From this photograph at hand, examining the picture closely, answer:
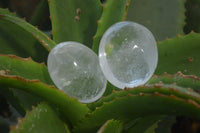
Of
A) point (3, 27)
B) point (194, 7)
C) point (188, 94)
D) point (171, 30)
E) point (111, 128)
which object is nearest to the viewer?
point (188, 94)

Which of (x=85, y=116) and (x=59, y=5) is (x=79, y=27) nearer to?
(x=59, y=5)

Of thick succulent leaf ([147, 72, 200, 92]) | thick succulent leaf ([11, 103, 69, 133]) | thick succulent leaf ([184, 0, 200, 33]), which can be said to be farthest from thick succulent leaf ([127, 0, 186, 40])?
thick succulent leaf ([11, 103, 69, 133])

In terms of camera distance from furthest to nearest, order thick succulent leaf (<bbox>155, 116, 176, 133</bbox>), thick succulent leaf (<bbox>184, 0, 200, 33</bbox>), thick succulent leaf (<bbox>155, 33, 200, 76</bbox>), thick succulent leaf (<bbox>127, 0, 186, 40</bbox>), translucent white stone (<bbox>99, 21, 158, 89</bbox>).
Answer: thick succulent leaf (<bbox>184, 0, 200, 33</bbox>) < thick succulent leaf (<bbox>127, 0, 186, 40</bbox>) < thick succulent leaf (<bbox>155, 116, 176, 133</bbox>) < thick succulent leaf (<bbox>155, 33, 200, 76</bbox>) < translucent white stone (<bbox>99, 21, 158, 89</bbox>)

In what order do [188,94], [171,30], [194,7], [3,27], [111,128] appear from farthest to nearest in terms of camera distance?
1. [194,7]
2. [171,30]
3. [3,27]
4. [111,128]
5. [188,94]

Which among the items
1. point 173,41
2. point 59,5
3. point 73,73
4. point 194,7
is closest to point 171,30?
point 194,7

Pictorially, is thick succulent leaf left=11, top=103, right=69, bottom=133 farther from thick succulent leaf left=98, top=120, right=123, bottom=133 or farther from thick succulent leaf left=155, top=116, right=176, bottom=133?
thick succulent leaf left=155, top=116, right=176, bottom=133

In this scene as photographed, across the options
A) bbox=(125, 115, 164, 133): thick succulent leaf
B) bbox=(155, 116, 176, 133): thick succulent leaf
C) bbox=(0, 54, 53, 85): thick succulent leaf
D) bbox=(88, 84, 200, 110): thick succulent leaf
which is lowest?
bbox=(155, 116, 176, 133): thick succulent leaf

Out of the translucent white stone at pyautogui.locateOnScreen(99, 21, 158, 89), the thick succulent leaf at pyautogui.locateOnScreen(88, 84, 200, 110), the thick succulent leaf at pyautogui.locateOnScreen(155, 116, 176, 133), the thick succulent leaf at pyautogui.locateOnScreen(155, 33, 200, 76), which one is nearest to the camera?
the thick succulent leaf at pyautogui.locateOnScreen(88, 84, 200, 110)
